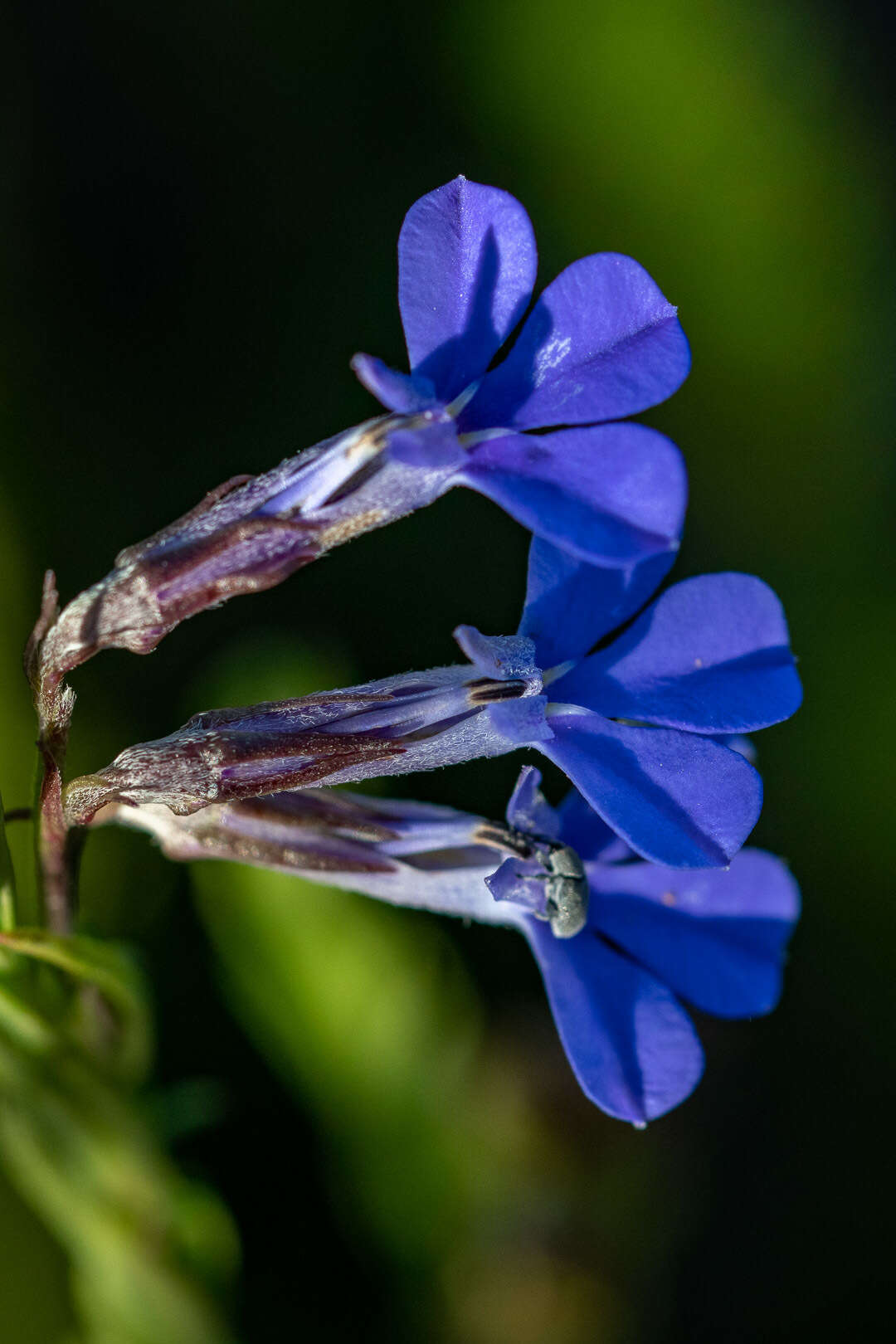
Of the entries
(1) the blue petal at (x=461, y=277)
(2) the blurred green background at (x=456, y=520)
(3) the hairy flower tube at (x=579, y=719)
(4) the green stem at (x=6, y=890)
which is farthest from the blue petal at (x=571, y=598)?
(2) the blurred green background at (x=456, y=520)

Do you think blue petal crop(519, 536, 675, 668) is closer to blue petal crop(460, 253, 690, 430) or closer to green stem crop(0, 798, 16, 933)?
blue petal crop(460, 253, 690, 430)

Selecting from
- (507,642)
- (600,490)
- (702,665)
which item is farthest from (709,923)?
(600,490)

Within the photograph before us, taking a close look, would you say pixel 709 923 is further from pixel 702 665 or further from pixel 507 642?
pixel 507 642

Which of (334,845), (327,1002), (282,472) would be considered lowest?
(327,1002)

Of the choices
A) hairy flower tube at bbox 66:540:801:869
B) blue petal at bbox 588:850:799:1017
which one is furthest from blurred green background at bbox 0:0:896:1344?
hairy flower tube at bbox 66:540:801:869

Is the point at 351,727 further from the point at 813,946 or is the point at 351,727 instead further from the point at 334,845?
the point at 813,946

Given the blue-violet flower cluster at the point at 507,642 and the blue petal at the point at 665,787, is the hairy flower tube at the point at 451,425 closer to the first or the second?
the blue-violet flower cluster at the point at 507,642

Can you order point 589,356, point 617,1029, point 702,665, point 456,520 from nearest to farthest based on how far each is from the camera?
point 589,356 → point 702,665 → point 617,1029 → point 456,520

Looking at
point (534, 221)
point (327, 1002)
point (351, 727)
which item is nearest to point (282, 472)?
point (351, 727)
